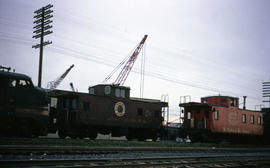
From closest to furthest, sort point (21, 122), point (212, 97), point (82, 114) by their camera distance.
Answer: point (21, 122), point (82, 114), point (212, 97)

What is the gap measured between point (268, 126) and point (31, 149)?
22.7m

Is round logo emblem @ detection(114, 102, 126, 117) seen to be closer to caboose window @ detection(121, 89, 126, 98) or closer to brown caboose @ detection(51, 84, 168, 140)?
brown caboose @ detection(51, 84, 168, 140)

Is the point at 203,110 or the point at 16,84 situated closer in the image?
the point at 16,84

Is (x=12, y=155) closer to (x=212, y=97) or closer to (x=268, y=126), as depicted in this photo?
(x=212, y=97)

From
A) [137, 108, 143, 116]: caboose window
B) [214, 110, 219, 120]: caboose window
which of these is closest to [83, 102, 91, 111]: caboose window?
[137, 108, 143, 116]: caboose window

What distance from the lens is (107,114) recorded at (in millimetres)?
20188

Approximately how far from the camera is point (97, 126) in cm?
1992

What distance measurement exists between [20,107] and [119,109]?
8390 mm

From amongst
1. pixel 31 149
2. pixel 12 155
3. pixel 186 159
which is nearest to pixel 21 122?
pixel 31 149

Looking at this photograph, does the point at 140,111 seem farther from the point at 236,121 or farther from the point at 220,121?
the point at 236,121

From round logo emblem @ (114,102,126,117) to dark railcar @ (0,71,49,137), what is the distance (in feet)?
22.3

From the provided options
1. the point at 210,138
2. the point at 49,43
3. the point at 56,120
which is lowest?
the point at 210,138

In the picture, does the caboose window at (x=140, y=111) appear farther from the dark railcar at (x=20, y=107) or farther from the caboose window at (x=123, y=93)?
the dark railcar at (x=20, y=107)

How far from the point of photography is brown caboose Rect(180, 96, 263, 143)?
21.7 m
